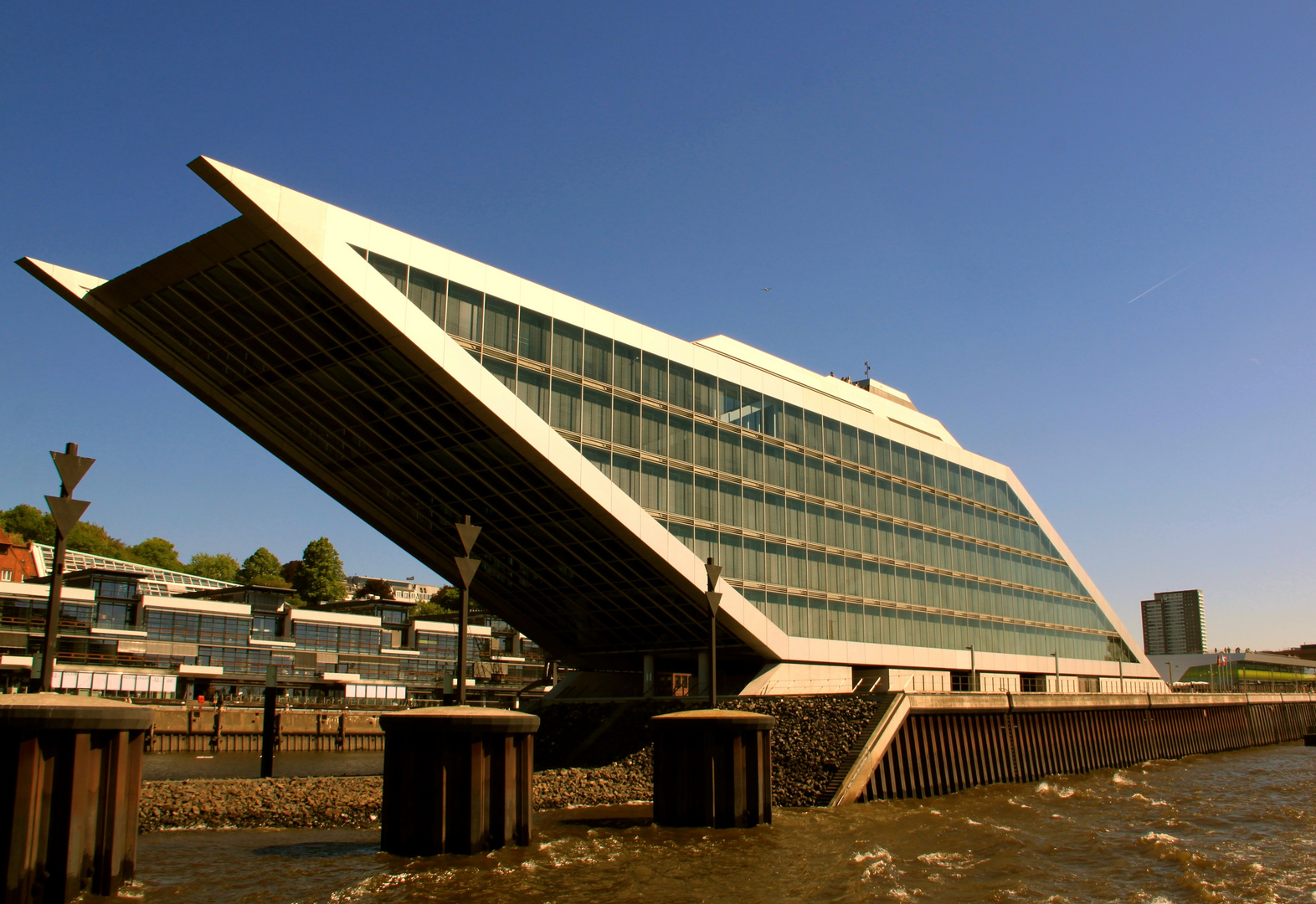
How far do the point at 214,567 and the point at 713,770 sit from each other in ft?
453

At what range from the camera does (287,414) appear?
130ft

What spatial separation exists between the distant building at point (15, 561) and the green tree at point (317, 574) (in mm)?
28088

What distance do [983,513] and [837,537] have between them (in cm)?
1625

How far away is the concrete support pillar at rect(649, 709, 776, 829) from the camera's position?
76.6ft

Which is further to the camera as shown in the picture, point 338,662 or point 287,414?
point 338,662

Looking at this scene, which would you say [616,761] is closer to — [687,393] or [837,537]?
[687,393]

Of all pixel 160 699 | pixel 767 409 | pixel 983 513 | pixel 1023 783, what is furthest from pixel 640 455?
pixel 160 699

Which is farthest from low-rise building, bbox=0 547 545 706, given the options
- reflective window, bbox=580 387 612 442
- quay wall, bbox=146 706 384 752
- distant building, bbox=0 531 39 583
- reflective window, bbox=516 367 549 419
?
reflective window, bbox=516 367 549 419

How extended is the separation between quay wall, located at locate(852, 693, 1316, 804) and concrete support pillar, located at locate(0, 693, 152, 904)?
70.1 feet

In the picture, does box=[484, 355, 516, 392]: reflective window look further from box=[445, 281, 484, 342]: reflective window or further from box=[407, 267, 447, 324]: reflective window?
box=[407, 267, 447, 324]: reflective window

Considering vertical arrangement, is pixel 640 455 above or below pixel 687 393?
below

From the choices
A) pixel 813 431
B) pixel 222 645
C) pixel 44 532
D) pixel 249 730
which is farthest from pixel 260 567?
pixel 813 431

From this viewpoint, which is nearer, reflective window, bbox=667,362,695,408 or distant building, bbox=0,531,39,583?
reflective window, bbox=667,362,695,408

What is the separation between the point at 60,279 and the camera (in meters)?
35.0
